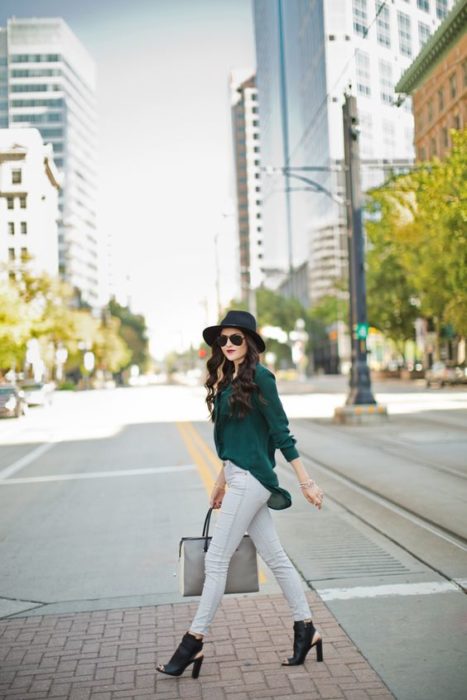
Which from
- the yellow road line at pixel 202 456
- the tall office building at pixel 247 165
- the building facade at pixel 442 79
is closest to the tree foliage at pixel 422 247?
the building facade at pixel 442 79

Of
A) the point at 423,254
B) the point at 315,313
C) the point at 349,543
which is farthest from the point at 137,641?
the point at 315,313

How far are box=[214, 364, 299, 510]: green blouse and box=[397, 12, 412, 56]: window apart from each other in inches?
428

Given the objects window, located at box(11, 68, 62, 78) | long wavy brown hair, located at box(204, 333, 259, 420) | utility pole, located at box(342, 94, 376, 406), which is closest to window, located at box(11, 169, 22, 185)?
window, located at box(11, 68, 62, 78)

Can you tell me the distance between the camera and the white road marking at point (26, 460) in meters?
14.2

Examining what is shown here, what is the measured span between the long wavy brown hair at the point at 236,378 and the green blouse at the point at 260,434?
44 millimetres

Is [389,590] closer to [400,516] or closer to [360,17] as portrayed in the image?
[400,516]

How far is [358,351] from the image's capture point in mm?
22516

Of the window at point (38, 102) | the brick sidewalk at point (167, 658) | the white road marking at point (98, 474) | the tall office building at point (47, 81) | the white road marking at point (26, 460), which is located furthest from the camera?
the white road marking at point (26, 460)

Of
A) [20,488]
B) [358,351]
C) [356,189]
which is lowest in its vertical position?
[20,488]

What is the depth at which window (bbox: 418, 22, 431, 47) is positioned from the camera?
12.4 metres

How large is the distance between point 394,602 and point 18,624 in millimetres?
2412

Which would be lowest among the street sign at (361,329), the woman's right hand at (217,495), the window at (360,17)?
the woman's right hand at (217,495)

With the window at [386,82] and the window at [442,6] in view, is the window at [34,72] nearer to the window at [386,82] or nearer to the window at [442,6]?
the window at [442,6]

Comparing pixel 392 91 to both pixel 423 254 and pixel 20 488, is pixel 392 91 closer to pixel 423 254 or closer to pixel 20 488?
pixel 20 488
